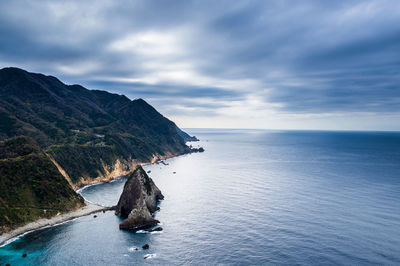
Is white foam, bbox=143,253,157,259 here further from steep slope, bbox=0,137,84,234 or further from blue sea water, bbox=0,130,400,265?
steep slope, bbox=0,137,84,234

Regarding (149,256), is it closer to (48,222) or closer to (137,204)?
(137,204)

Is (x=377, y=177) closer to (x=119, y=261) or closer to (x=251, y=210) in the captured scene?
(x=251, y=210)

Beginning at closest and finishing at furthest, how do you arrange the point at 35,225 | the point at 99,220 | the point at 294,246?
the point at 294,246, the point at 35,225, the point at 99,220

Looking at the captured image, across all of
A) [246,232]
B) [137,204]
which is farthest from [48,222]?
[246,232]

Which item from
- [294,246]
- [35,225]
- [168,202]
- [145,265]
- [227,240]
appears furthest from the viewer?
[168,202]

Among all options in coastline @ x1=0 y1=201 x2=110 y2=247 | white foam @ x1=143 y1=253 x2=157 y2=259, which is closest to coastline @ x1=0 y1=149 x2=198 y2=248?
coastline @ x1=0 y1=201 x2=110 y2=247

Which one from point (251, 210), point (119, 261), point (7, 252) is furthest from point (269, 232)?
point (7, 252)
